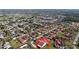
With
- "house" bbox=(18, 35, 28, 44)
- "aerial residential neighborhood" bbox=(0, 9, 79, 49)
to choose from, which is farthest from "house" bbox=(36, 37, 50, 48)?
"house" bbox=(18, 35, 28, 44)

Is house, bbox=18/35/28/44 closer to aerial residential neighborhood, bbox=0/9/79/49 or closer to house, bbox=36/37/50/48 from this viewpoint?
aerial residential neighborhood, bbox=0/9/79/49

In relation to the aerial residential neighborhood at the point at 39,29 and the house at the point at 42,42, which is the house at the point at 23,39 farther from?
the house at the point at 42,42

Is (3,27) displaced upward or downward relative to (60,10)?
downward

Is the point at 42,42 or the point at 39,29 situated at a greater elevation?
the point at 39,29

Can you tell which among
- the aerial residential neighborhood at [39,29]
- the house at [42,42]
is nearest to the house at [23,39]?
the aerial residential neighborhood at [39,29]

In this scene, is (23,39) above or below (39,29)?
below
